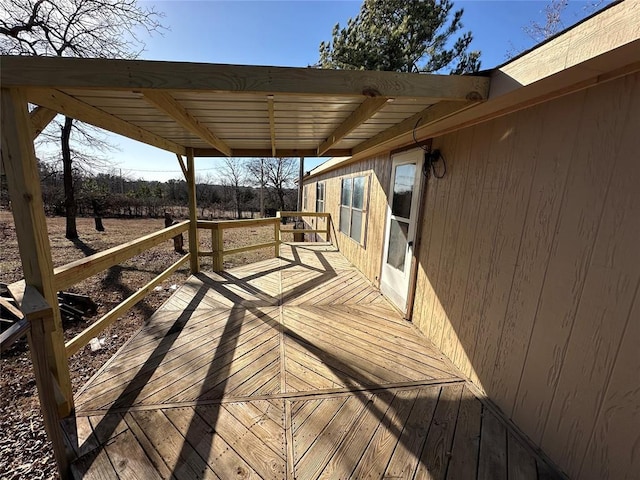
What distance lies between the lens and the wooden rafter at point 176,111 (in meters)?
1.72

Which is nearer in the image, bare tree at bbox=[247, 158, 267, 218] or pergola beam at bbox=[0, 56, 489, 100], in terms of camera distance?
pergola beam at bbox=[0, 56, 489, 100]

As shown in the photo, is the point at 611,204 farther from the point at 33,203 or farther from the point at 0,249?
the point at 0,249

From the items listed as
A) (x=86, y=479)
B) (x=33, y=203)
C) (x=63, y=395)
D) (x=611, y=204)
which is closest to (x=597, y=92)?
(x=611, y=204)

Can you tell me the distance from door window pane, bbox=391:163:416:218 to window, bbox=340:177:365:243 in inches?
52.8

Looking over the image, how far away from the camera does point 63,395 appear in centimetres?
165

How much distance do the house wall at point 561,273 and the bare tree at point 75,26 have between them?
747cm

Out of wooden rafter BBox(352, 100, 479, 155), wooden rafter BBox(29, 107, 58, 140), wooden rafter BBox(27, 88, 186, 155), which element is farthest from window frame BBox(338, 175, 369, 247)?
wooden rafter BBox(29, 107, 58, 140)

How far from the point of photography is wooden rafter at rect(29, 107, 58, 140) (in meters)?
1.63

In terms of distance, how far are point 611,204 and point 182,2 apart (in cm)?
488

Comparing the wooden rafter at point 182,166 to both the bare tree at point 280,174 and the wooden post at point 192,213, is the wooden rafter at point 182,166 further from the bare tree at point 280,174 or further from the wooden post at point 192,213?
the bare tree at point 280,174

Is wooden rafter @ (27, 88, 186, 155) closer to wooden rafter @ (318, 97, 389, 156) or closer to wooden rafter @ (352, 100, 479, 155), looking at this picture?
wooden rafter @ (318, 97, 389, 156)

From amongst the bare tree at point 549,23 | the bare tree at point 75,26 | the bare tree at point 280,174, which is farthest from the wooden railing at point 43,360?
the bare tree at point 280,174

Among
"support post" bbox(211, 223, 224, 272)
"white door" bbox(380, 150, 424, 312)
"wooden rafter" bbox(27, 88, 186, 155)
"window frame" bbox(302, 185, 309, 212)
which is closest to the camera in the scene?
"wooden rafter" bbox(27, 88, 186, 155)

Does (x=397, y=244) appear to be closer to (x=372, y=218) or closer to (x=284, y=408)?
(x=372, y=218)
